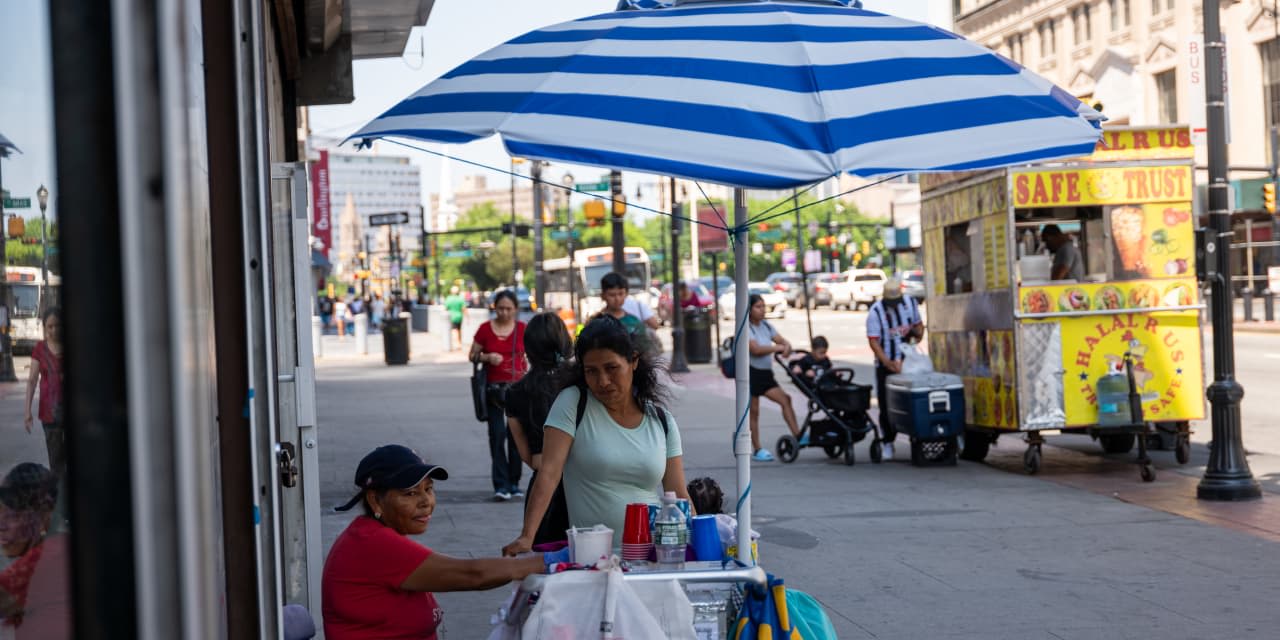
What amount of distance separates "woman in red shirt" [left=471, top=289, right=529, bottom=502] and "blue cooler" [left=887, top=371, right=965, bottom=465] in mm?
3779

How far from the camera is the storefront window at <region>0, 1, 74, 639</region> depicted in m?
1.69

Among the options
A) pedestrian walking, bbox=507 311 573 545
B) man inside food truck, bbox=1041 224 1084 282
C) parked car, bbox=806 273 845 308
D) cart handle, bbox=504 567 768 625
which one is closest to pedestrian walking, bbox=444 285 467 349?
man inside food truck, bbox=1041 224 1084 282

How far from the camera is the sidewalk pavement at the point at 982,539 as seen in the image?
23.6 feet

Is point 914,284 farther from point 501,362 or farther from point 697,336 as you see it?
point 501,362

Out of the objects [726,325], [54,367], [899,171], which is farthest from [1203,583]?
[726,325]

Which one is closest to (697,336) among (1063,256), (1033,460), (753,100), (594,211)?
(594,211)

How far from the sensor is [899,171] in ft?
14.0

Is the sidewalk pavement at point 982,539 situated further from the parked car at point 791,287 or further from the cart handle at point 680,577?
the parked car at point 791,287

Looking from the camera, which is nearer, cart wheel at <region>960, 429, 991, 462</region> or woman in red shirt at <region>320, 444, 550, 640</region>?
woman in red shirt at <region>320, 444, 550, 640</region>

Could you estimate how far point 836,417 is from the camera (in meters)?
13.7

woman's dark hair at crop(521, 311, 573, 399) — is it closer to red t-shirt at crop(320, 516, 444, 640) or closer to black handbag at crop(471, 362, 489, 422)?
red t-shirt at crop(320, 516, 444, 640)

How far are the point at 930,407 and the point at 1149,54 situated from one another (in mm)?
47423

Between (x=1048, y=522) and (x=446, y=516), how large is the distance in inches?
172

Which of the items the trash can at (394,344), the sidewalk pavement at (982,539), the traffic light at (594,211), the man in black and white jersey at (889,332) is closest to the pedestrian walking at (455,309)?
the trash can at (394,344)
